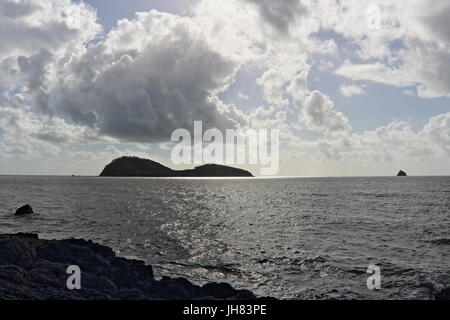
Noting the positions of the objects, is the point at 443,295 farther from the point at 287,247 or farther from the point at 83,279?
the point at 83,279

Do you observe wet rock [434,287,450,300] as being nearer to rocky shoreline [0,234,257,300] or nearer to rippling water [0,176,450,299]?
rippling water [0,176,450,299]

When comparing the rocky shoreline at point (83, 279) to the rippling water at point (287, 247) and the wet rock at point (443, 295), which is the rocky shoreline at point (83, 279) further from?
the wet rock at point (443, 295)

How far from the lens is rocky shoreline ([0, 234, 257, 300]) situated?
50.2ft

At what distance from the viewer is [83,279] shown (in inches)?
688

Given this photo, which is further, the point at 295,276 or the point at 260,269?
the point at 260,269

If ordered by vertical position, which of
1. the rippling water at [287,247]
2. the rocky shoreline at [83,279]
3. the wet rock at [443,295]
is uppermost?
the rocky shoreline at [83,279]

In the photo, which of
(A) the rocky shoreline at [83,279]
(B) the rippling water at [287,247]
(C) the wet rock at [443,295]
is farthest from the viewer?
(B) the rippling water at [287,247]

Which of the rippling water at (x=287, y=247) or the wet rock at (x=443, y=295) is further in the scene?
the rippling water at (x=287, y=247)

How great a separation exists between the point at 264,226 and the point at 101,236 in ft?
77.5

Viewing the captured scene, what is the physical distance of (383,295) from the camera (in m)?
20.1

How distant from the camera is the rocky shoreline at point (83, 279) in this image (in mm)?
15312

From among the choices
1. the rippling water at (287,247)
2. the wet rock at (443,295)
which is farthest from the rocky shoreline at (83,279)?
the wet rock at (443,295)
